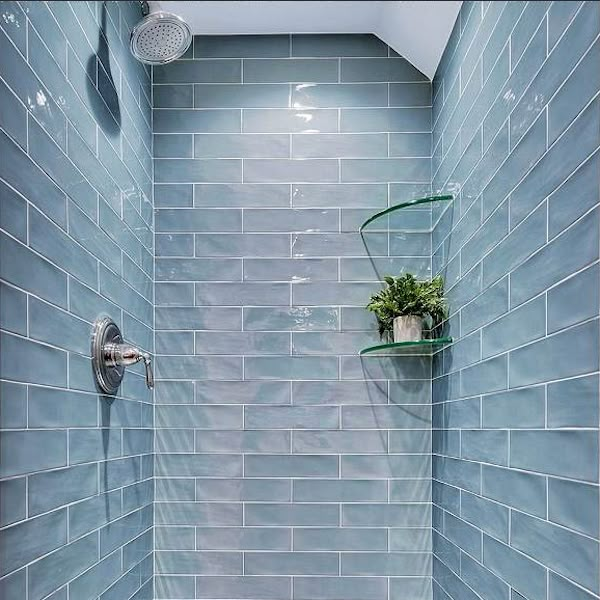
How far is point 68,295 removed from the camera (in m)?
1.56

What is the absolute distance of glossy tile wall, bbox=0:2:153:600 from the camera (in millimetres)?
1278

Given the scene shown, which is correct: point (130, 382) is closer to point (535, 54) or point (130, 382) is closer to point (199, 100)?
point (199, 100)

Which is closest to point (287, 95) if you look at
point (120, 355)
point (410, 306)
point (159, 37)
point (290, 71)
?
point (290, 71)

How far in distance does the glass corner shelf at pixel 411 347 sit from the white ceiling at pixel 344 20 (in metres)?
0.84

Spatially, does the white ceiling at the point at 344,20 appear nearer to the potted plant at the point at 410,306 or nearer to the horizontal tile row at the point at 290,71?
the horizontal tile row at the point at 290,71

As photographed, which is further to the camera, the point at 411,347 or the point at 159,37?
the point at 411,347

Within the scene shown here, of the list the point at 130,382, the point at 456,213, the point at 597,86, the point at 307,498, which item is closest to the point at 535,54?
the point at 597,86

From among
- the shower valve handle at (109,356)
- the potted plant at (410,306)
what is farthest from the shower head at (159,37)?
the potted plant at (410,306)

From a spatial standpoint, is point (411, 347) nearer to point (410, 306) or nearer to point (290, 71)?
point (410, 306)

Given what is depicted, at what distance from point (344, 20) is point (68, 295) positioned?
134cm

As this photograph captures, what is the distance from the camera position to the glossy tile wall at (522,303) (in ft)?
3.65

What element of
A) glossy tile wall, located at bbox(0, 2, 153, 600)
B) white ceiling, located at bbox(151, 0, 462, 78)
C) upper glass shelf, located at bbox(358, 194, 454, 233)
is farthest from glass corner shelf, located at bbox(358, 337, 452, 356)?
white ceiling, located at bbox(151, 0, 462, 78)

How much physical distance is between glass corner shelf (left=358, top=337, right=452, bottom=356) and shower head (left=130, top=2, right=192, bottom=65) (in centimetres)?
98

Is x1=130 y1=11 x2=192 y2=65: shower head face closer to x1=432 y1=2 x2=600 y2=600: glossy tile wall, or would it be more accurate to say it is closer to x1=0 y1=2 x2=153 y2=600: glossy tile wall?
x1=0 y1=2 x2=153 y2=600: glossy tile wall
